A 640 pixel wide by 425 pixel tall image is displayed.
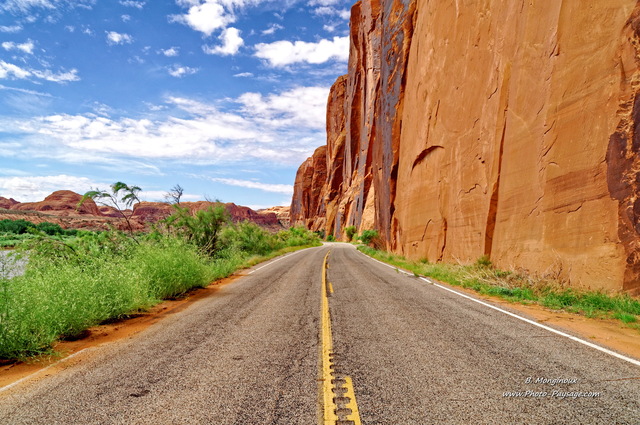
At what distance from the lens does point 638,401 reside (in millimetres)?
3502

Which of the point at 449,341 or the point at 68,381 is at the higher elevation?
the point at 449,341

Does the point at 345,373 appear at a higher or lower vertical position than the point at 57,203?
lower

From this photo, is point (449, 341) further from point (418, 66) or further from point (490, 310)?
point (418, 66)

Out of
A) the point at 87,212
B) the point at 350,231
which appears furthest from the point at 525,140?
the point at 87,212

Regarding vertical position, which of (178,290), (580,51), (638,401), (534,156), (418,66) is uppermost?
(418,66)

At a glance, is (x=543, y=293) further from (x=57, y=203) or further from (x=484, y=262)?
(x=57, y=203)

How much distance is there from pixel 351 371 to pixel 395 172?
3148cm

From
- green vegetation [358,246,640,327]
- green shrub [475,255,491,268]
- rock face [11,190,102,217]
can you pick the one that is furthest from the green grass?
rock face [11,190,102,217]

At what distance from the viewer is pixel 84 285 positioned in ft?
23.3

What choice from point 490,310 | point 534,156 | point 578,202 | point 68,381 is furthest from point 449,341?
point 534,156

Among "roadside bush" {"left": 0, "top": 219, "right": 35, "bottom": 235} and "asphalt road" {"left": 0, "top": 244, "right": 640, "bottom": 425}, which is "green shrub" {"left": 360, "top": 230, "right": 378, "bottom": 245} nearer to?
"roadside bush" {"left": 0, "top": 219, "right": 35, "bottom": 235}

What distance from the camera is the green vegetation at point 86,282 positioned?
→ 17.3 feet

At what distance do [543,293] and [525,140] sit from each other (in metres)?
6.11

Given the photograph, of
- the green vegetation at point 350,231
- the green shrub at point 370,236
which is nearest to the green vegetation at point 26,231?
the green shrub at point 370,236
